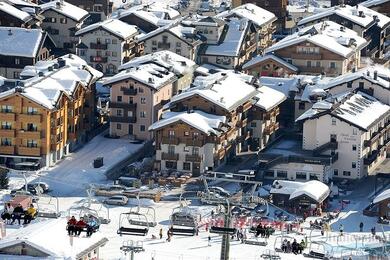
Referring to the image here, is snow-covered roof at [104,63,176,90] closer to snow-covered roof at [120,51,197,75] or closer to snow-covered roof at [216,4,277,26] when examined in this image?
snow-covered roof at [120,51,197,75]

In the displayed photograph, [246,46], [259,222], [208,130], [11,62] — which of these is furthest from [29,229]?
[246,46]

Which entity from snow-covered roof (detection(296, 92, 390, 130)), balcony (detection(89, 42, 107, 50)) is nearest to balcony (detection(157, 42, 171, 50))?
balcony (detection(89, 42, 107, 50))

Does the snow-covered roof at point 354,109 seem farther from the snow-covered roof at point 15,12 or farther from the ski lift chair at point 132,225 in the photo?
the snow-covered roof at point 15,12

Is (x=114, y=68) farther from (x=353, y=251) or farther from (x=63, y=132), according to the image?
(x=353, y=251)

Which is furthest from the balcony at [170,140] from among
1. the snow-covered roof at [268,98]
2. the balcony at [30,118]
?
the snow-covered roof at [268,98]

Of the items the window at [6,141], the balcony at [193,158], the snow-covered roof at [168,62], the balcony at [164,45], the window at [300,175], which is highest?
the balcony at [164,45]

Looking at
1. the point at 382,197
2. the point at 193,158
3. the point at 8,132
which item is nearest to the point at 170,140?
the point at 193,158
